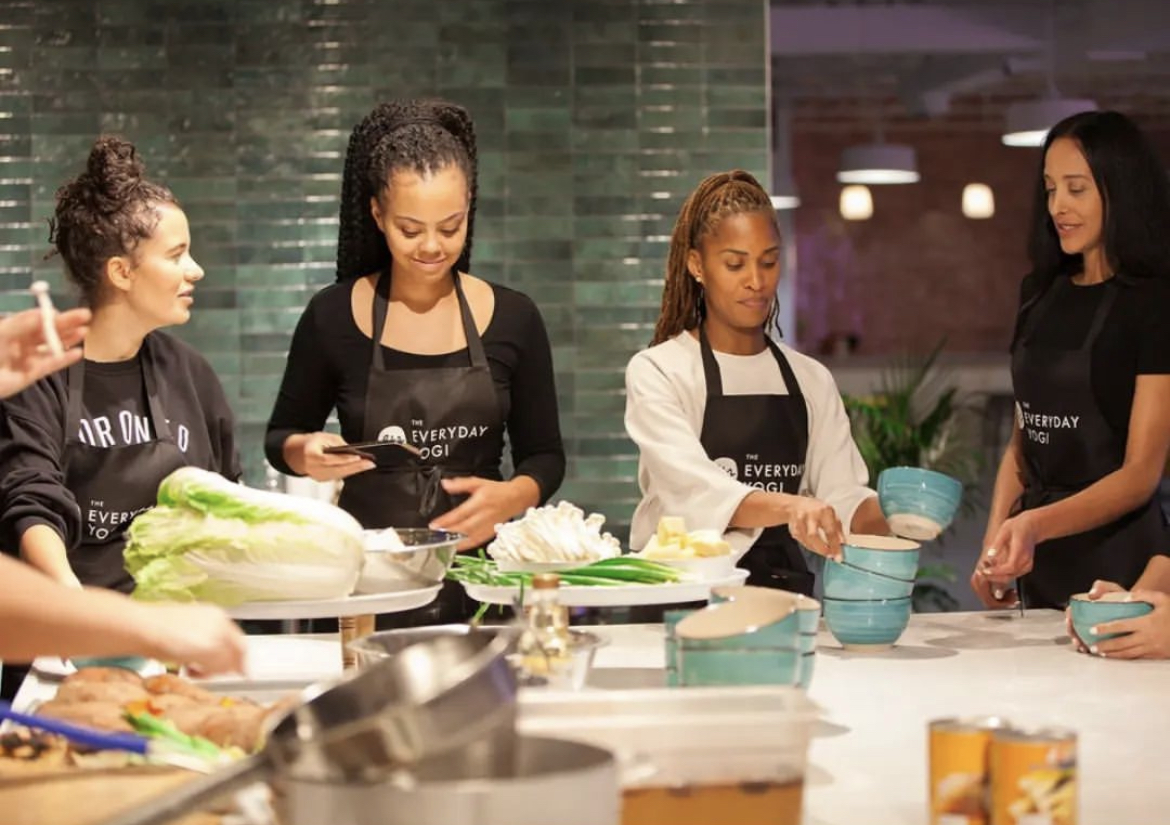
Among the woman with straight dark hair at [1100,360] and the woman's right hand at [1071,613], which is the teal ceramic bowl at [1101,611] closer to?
the woman's right hand at [1071,613]

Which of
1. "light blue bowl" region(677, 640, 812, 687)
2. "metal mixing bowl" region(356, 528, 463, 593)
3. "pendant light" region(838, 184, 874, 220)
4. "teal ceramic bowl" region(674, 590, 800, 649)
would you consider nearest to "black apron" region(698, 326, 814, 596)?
"metal mixing bowl" region(356, 528, 463, 593)

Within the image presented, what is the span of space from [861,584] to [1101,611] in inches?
14.2

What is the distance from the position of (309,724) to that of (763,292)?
6.89 ft

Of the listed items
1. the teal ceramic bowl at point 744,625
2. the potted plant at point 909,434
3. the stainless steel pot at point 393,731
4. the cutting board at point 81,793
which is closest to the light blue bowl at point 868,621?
the teal ceramic bowl at point 744,625

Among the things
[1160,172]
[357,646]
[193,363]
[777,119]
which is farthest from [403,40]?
[777,119]

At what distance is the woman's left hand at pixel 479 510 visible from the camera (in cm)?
287

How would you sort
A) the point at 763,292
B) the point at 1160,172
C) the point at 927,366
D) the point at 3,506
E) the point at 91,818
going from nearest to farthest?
the point at 91,818 → the point at 3,506 → the point at 763,292 → the point at 1160,172 → the point at 927,366

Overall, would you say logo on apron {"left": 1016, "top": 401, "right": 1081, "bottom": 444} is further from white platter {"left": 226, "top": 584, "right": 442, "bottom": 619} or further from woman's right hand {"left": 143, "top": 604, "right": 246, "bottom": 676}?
woman's right hand {"left": 143, "top": 604, "right": 246, "bottom": 676}

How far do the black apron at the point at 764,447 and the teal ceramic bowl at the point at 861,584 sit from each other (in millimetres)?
662

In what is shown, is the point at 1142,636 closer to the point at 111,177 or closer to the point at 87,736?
the point at 87,736

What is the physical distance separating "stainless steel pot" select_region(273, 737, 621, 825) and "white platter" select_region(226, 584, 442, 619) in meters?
1.00

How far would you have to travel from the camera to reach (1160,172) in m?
3.43

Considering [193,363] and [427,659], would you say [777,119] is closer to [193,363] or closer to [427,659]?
[193,363]

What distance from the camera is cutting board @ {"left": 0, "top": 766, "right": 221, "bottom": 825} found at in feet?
4.68
